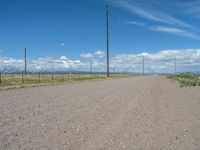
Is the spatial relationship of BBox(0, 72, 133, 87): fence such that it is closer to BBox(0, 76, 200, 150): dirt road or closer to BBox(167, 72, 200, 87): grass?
BBox(167, 72, 200, 87): grass

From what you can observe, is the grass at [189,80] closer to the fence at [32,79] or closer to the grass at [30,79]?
the grass at [30,79]

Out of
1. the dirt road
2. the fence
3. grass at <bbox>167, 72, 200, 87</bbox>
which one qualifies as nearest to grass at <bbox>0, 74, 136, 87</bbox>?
the fence

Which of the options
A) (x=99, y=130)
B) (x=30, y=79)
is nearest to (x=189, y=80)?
(x=30, y=79)

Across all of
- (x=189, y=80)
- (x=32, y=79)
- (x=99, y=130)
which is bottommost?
(x=99, y=130)

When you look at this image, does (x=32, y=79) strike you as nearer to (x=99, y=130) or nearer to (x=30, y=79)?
(x=30, y=79)

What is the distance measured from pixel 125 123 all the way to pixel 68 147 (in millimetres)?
2793

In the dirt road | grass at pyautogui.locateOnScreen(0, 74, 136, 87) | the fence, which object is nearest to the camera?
the dirt road

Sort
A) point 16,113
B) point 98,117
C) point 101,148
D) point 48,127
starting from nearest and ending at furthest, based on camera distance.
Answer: point 101,148 → point 48,127 → point 98,117 → point 16,113

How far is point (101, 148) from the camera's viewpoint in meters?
5.26

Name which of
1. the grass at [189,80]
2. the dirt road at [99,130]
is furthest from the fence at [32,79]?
the dirt road at [99,130]

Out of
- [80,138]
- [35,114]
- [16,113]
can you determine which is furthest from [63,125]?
[16,113]

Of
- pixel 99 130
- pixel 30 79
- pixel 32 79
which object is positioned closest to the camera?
pixel 99 130

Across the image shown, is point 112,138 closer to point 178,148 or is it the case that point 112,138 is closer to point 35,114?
point 178,148

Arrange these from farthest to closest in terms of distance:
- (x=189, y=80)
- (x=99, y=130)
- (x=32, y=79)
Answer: (x=32, y=79)
(x=189, y=80)
(x=99, y=130)
